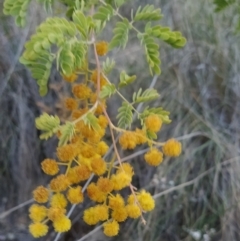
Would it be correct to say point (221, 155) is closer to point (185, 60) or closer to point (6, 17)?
point (185, 60)

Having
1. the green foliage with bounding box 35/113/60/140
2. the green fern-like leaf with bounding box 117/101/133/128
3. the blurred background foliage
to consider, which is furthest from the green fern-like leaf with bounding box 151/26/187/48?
the blurred background foliage

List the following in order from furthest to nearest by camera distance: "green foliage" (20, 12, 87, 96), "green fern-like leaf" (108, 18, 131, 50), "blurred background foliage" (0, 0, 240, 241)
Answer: "blurred background foliage" (0, 0, 240, 241) → "green fern-like leaf" (108, 18, 131, 50) → "green foliage" (20, 12, 87, 96)

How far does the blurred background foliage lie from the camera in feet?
5.22

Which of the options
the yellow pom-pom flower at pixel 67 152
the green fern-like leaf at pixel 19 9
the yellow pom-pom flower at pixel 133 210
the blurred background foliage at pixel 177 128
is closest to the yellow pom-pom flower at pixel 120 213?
the yellow pom-pom flower at pixel 133 210

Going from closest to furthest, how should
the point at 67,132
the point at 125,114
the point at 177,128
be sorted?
the point at 67,132 → the point at 125,114 → the point at 177,128

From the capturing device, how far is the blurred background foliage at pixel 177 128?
1591 mm

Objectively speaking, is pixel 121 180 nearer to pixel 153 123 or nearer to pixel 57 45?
pixel 153 123

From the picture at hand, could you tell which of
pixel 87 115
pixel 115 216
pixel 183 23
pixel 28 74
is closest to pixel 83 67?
pixel 87 115

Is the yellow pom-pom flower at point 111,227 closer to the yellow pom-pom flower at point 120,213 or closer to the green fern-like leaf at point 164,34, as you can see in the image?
the yellow pom-pom flower at point 120,213

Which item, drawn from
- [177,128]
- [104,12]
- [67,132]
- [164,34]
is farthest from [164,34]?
[177,128]

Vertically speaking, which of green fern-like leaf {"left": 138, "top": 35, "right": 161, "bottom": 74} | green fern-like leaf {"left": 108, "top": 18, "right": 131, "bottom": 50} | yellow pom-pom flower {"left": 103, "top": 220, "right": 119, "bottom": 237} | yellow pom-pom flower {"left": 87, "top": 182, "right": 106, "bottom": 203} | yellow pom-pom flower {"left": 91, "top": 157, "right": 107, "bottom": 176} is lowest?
yellow pom-pom flower {"left": 103, "top": 220, "right": 119, "bottom": 237}

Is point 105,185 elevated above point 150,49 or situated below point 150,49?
below

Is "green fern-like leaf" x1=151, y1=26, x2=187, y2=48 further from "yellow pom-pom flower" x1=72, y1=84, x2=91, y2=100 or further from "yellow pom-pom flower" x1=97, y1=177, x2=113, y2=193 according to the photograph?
"yellow pom-pom flower" x1=97, y1=177, x2=113, y2=193

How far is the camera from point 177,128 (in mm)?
1634
